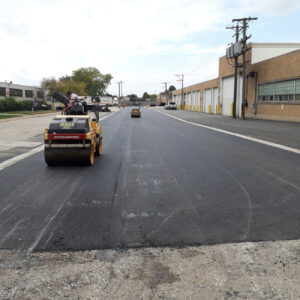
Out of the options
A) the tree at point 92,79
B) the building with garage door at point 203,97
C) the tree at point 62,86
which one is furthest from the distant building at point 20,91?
the building with garage door at point 203,97

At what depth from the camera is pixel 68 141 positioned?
8727 millimetres

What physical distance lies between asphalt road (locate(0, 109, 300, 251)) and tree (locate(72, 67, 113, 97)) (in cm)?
10903

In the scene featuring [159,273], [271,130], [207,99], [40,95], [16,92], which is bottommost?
[159,273]

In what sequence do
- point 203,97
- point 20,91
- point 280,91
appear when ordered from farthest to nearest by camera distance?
point 20,91 < point 203,97 < point 280,91

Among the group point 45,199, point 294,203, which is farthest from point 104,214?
point 294,203

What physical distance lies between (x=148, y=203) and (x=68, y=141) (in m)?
3.69

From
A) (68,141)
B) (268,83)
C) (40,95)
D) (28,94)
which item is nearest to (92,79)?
(40,95)

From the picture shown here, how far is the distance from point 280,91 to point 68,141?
26.5 metres

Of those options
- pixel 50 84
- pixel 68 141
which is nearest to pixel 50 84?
pixel 50 84

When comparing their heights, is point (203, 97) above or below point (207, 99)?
above

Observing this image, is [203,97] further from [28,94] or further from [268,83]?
[28,94]

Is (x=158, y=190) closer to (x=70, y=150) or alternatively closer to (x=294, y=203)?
(x=294, y=203)

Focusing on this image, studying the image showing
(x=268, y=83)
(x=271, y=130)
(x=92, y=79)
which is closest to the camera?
(x=271, y=130)

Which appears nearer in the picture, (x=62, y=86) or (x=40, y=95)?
(x=62, y=86)
